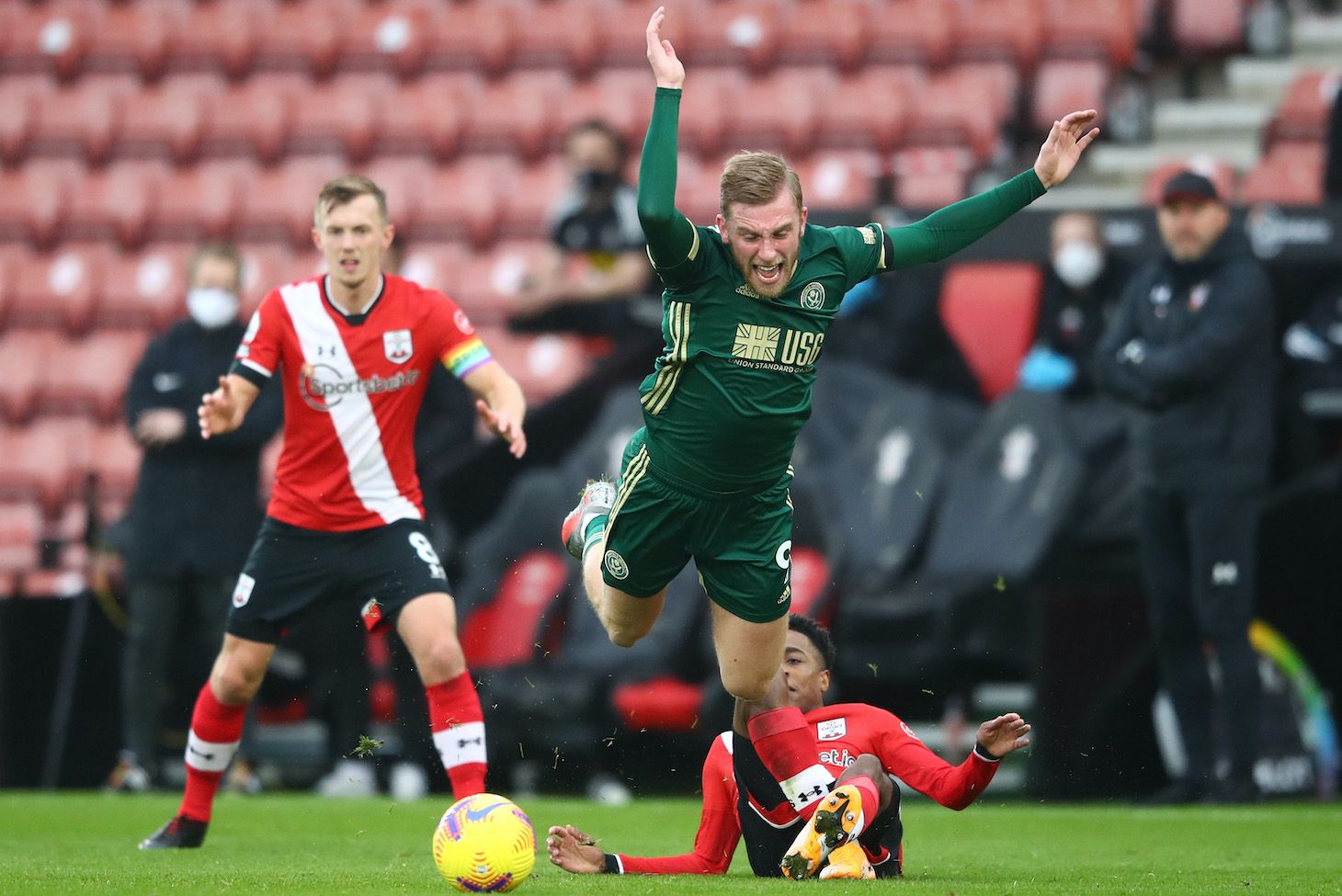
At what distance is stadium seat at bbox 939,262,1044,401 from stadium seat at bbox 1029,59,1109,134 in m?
2.93

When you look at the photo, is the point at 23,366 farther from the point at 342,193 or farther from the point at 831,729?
the point at 831,729

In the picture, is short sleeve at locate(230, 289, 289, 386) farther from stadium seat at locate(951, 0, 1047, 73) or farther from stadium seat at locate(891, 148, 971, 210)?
stadium seat at locate(951, 0, 1047, 73)

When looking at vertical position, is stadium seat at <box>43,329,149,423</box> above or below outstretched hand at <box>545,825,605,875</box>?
above

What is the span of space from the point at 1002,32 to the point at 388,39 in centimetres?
508

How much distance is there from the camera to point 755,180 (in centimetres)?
455

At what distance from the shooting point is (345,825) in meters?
6.89

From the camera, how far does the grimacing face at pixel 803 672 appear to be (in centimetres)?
511

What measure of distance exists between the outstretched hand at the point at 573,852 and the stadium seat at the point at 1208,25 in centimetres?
963

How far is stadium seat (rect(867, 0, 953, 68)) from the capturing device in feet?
42.7

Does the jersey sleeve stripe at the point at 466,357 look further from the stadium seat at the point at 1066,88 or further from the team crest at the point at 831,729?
Answer: the stadium seat at the point at 1066,88

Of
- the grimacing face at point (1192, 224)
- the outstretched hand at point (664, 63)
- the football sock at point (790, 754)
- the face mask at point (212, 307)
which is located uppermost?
the outstretched hand at point (664, 63)

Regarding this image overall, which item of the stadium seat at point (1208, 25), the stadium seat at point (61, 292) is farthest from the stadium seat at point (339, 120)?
the stadium seat at point (1208, 25)

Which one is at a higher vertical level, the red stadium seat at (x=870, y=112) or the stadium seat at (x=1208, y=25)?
the stadium seat at (x=1208, y=25)

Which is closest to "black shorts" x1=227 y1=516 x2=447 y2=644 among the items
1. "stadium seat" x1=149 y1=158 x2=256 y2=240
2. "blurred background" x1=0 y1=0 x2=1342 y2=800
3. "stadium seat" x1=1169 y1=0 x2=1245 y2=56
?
"blurred background" x1=0 y1=0 x2=1342 y2=800
